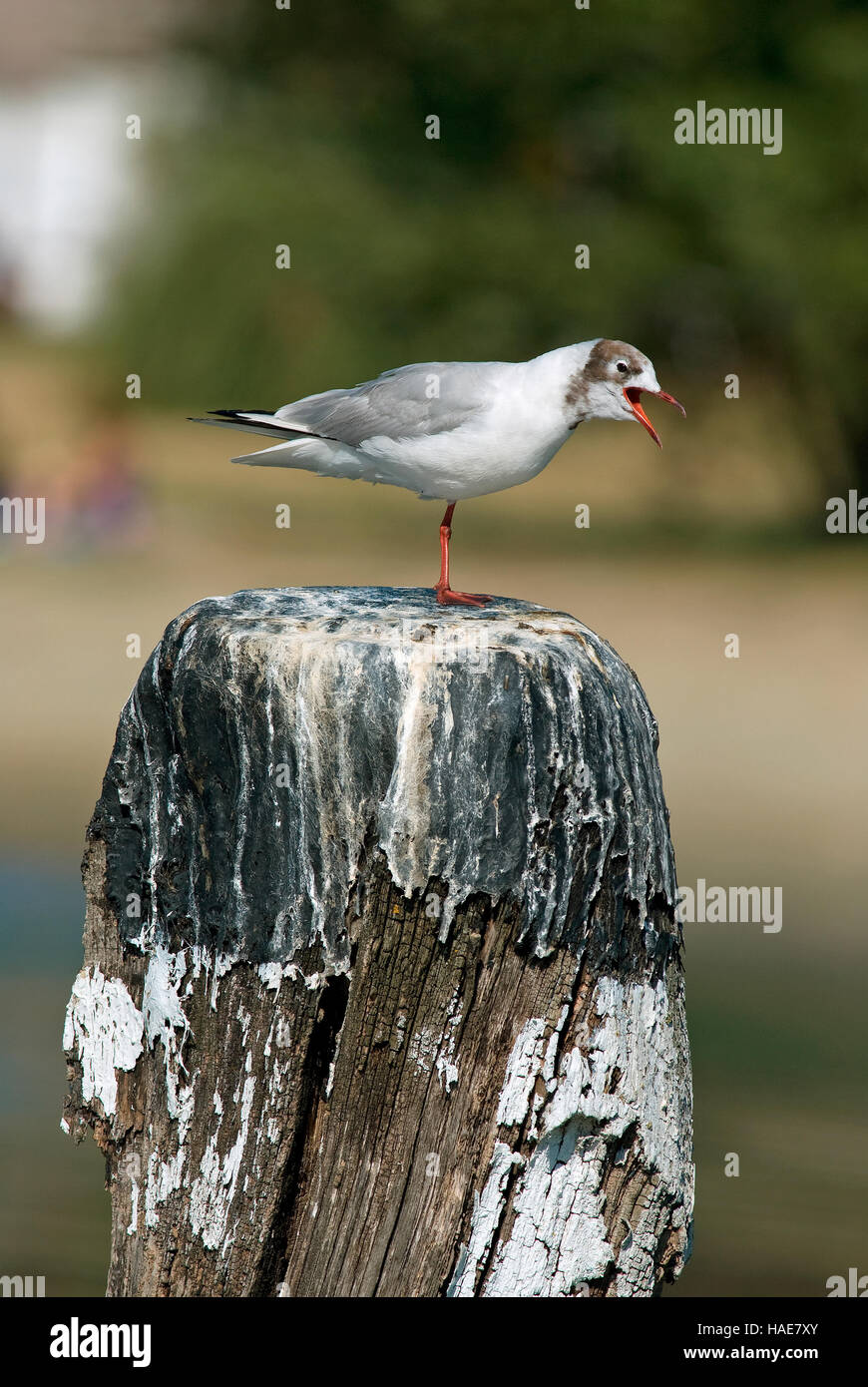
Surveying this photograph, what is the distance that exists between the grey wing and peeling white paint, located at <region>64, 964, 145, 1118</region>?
94 centimetres

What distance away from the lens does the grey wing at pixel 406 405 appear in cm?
248

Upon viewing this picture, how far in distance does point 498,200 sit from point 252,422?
904 cm

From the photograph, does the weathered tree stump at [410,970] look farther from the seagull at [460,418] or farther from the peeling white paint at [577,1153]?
the seagull at [460,418]

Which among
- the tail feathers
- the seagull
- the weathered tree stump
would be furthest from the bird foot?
the tail feathers

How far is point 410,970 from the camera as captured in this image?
193 centimetres

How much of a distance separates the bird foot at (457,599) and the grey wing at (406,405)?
0.96 feet

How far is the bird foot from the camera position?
7.61 ft

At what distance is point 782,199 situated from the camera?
9.71 meters

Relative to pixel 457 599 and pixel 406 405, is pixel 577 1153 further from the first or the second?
pixel 406 405

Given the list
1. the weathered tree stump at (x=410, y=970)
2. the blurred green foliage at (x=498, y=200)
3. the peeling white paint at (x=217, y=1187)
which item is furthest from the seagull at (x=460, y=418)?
the blurred green foliage at (x=498, y=200)

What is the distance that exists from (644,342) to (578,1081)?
33.4 ft

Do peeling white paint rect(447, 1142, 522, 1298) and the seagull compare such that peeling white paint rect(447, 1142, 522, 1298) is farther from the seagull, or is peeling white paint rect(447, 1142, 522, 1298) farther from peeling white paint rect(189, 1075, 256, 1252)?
the seagull

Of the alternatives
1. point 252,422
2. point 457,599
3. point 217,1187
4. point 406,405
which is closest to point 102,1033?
point 217,1187

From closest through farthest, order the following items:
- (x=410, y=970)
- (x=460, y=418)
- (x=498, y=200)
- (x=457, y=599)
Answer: (x=410, y=970), (x=457, y=599), (x=460, y=418), (x=498, y=200)
